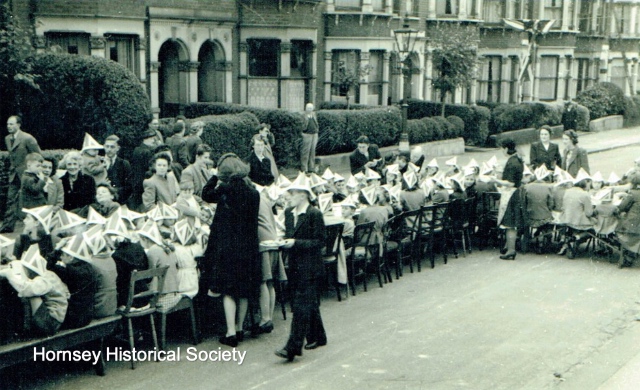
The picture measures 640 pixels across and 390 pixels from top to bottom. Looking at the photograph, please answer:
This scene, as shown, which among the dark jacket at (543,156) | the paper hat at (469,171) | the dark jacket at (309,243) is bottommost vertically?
the dark jacket at (309,243)

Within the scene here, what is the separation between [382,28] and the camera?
2884cm

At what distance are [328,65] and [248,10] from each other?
4.16 meters

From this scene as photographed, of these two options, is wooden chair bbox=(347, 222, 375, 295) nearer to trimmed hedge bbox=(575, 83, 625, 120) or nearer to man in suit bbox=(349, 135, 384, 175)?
man in suit bbox=(349, 135, 384, 175)

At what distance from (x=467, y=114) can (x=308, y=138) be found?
35.5 ft

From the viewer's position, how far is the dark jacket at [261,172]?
13.6 metres

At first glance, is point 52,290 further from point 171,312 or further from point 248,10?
point 248,10

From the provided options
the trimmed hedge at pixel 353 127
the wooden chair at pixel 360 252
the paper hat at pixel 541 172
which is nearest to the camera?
the wooden chair at pixel 360 252

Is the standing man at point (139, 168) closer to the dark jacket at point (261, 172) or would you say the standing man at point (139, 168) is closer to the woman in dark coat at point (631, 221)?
the dark jacket at point (261, 172)

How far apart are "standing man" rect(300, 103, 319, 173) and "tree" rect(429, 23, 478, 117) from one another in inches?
362

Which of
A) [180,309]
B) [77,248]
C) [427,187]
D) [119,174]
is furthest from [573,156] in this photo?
[77,248]

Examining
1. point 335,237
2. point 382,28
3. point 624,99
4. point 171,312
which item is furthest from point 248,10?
point 624,99

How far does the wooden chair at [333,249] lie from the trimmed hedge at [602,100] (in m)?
33.5

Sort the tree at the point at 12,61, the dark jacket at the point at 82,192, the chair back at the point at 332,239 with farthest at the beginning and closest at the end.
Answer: the tree at the point at 12,61 < the dark jacket at the point at 82,192 < the chair back at the point at 332,239

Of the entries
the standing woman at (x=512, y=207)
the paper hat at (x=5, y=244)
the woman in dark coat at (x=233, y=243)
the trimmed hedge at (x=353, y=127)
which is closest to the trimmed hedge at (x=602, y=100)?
the trimmed hedge at (x=353, y=127)
